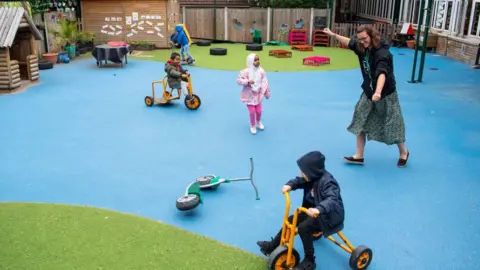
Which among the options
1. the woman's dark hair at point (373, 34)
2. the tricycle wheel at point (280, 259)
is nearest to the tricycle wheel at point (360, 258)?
the tricycle wheel at point (280, 259)

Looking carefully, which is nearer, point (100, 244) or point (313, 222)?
point (313, 222)

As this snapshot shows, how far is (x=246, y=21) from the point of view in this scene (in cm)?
2398

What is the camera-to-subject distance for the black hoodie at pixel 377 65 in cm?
642

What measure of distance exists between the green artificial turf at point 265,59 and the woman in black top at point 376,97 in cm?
905

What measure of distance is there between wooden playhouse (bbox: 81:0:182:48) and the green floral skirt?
612 inches

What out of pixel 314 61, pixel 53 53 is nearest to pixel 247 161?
pixel 314 61

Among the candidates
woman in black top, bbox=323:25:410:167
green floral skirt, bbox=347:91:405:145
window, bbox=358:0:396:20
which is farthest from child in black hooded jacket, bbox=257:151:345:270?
window, bbox=358:0:396:20

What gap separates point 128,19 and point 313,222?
18394 mm

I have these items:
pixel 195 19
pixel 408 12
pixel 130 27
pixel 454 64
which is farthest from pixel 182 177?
pixel 408 12

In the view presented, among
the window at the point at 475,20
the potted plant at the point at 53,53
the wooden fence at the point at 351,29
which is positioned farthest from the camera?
the wooden fence at the point at 351,29

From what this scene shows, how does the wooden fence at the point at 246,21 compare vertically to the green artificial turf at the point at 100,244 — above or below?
above

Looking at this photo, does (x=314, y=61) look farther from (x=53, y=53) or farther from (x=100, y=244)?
(x=100, y=244)

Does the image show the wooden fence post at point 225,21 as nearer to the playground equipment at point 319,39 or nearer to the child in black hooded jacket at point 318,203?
the playground equipment at point 319,39

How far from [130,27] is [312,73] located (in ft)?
31.4
